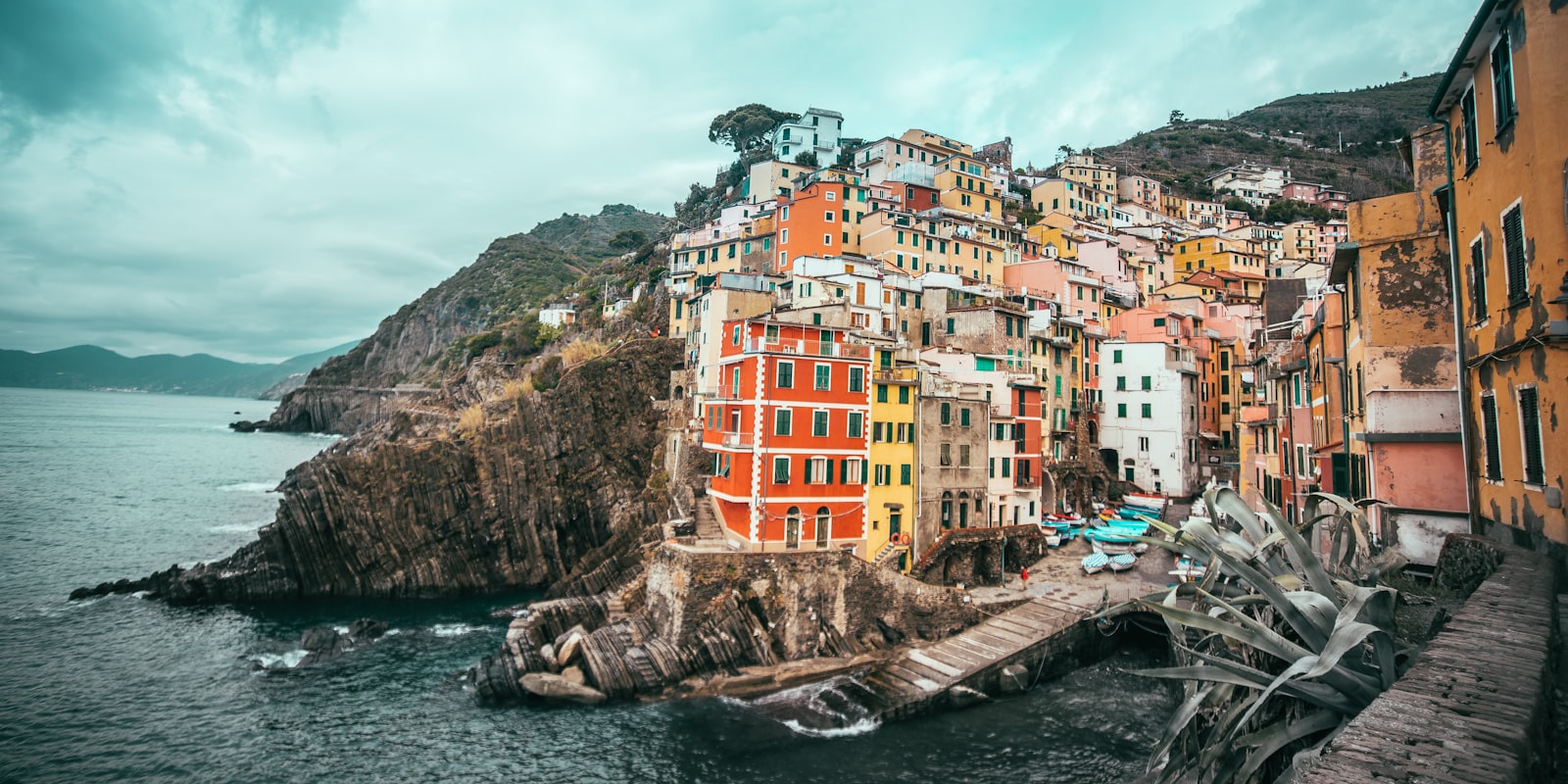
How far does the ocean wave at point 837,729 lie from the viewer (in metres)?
30.8

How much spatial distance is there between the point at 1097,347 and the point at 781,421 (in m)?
37.9

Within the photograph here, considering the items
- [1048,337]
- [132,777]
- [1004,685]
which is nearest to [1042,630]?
[1004,685]

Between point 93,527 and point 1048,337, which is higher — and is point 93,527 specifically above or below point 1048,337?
below

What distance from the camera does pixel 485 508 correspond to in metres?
57.2

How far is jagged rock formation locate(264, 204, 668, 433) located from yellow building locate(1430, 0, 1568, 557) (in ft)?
502

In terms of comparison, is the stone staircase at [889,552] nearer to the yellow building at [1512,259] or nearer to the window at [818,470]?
the window at [818,470]

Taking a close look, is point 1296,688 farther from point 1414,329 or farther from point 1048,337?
point 1048,337

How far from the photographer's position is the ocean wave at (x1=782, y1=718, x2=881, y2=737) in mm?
30766

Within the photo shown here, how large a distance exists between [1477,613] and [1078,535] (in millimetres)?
45828

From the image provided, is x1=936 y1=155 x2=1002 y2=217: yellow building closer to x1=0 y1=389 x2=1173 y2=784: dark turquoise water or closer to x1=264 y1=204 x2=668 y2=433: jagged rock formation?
x1=0 y1=389 x2=1173 y2=784: dark turquoise water

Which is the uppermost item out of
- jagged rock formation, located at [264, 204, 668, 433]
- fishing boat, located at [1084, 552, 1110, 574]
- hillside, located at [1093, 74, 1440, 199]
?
hillside, located at [1093, 74, 1440, 199]

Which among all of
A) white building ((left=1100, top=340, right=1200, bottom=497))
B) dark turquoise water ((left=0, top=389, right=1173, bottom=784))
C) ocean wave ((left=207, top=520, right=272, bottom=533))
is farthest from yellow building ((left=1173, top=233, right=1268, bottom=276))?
ocean wave ((left=207, top=520, right=272, bottom=533))

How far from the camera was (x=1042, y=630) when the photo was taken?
1467 inches

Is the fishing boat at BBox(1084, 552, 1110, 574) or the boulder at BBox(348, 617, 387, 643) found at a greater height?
the fishing boat at BBox(1084, 552, 1110, 574)
